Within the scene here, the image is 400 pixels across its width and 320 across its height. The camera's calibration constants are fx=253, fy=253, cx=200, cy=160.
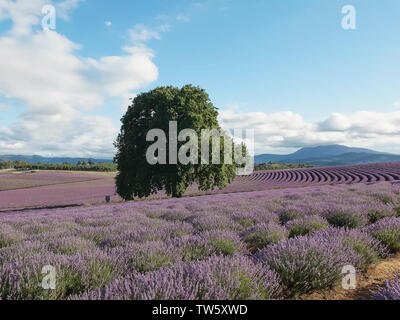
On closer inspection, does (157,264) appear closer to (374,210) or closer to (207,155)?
(374,210)

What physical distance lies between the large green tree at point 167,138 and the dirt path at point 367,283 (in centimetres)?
1325

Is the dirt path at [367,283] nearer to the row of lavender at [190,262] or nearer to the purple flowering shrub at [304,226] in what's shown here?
the row of lavender at [190,262]

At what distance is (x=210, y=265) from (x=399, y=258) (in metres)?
3.13

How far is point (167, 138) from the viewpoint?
16.6 metres

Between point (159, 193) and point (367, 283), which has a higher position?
point (367, 283)

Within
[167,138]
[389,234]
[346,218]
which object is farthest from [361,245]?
[167,138]

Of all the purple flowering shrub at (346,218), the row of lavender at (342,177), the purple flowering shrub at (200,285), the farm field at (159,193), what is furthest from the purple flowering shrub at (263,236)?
the row of lavender at (342,177)

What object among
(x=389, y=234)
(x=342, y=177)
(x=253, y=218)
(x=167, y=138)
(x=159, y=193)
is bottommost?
(x=159, y=193)

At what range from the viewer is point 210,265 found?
2.73m

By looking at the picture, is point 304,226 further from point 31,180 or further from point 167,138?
point 31,180

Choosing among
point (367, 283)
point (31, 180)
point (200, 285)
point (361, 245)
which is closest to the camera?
point (200, 285)

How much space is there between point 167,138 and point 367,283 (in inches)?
571

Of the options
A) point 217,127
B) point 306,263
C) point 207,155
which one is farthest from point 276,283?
point 217,127
